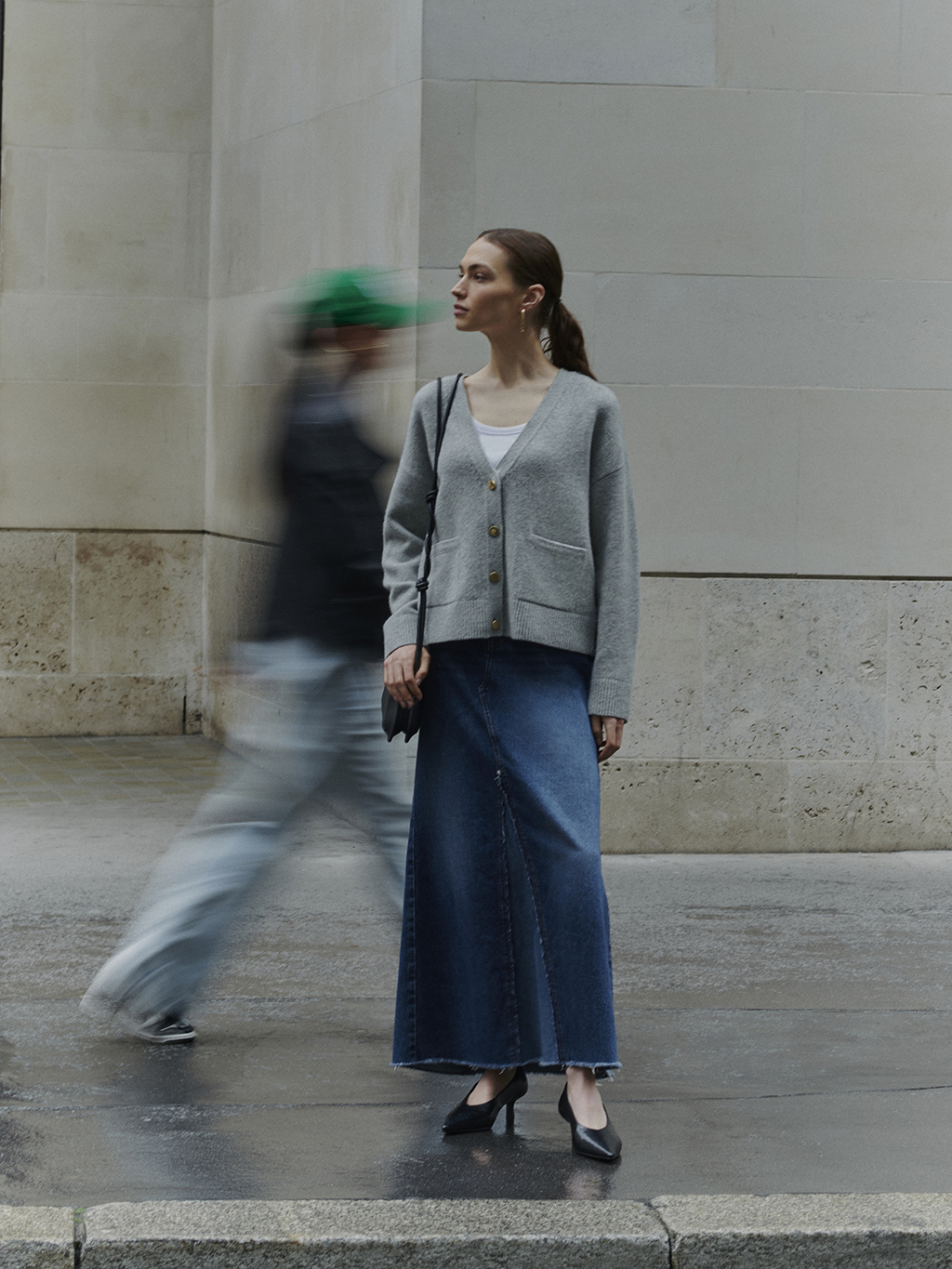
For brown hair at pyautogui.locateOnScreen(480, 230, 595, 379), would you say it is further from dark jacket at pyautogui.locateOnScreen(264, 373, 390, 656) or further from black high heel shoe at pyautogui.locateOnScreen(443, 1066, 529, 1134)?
black high heel shoe at pyautogui.locateOnScreen(443, 1066, 529, 1134)

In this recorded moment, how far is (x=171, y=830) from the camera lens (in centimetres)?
698

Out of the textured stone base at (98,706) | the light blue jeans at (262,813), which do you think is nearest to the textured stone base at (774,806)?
the light blue jeans at (262,813)

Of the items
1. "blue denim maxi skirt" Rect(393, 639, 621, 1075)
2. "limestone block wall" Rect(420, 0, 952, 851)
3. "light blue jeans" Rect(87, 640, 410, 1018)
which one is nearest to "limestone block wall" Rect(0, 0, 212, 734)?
"limestone block wall" Rect(420, 0, 952, 851)

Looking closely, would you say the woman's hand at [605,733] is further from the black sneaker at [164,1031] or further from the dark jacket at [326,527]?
the black sneaker at [164,1031]

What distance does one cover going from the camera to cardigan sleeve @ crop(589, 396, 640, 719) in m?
3.65

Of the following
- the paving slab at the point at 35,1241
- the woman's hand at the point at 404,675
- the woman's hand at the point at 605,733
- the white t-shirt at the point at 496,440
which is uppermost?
the white t-shirt at the point at 496,440

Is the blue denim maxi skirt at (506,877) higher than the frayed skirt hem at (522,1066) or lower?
higher

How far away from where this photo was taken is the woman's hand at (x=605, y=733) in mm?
3689

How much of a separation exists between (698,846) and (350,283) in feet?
10.6

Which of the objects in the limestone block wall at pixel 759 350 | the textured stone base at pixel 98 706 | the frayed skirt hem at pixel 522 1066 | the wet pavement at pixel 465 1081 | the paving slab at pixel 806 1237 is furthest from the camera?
the textured stone base at pixel 98 706

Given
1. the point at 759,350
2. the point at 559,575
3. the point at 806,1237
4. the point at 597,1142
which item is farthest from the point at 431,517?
→ the point at 759,350

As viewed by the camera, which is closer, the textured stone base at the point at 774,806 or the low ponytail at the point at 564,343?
the low ponytail at the point at 564,343

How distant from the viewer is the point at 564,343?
3826 millimetres

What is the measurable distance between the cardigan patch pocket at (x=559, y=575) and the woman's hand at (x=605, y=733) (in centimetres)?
25
